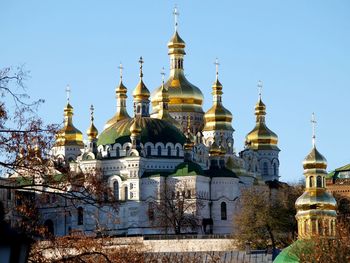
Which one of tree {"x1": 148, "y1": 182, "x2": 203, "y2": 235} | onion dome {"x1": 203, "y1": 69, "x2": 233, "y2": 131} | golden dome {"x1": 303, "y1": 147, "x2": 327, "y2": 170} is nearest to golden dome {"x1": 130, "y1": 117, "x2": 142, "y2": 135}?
tree {"x1": 148, "y1": 182, "x2": 203, "y2": 235}

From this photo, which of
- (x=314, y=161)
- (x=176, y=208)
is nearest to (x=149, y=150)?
(x=176, y=208)

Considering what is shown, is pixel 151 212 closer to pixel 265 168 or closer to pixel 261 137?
pixel 261 137

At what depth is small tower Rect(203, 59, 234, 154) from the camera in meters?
92.5

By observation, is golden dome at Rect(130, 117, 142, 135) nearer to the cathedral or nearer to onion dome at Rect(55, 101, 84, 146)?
the cathedral

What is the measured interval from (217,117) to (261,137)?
6.45 meters

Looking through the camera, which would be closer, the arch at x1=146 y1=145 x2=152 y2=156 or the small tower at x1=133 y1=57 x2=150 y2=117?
the arch at x1=146 y1=145 x2=152 y2=156

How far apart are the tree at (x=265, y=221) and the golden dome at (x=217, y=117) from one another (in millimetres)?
15506

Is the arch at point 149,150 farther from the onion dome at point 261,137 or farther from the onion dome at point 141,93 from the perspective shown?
the onion dome at point 261,137

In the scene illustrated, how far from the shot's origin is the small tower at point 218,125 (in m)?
92.5

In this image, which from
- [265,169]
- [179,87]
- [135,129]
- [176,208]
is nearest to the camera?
[176,208]

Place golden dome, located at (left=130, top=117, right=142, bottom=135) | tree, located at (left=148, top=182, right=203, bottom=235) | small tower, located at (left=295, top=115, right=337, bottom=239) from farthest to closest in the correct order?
golden dome, located at (left=130, top=117, right=142, bottom=135), tree, located at (left=148, top=182, right=203, bottom=235), small tower, located at (left=295, top=115, right=337, bottom=239)

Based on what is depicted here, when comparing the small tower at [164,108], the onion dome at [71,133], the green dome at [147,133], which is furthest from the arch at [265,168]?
the green dome at [147,133]

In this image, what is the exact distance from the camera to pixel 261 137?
98.3 meters

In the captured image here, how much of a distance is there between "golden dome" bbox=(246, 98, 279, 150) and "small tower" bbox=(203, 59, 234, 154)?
15.7ft
